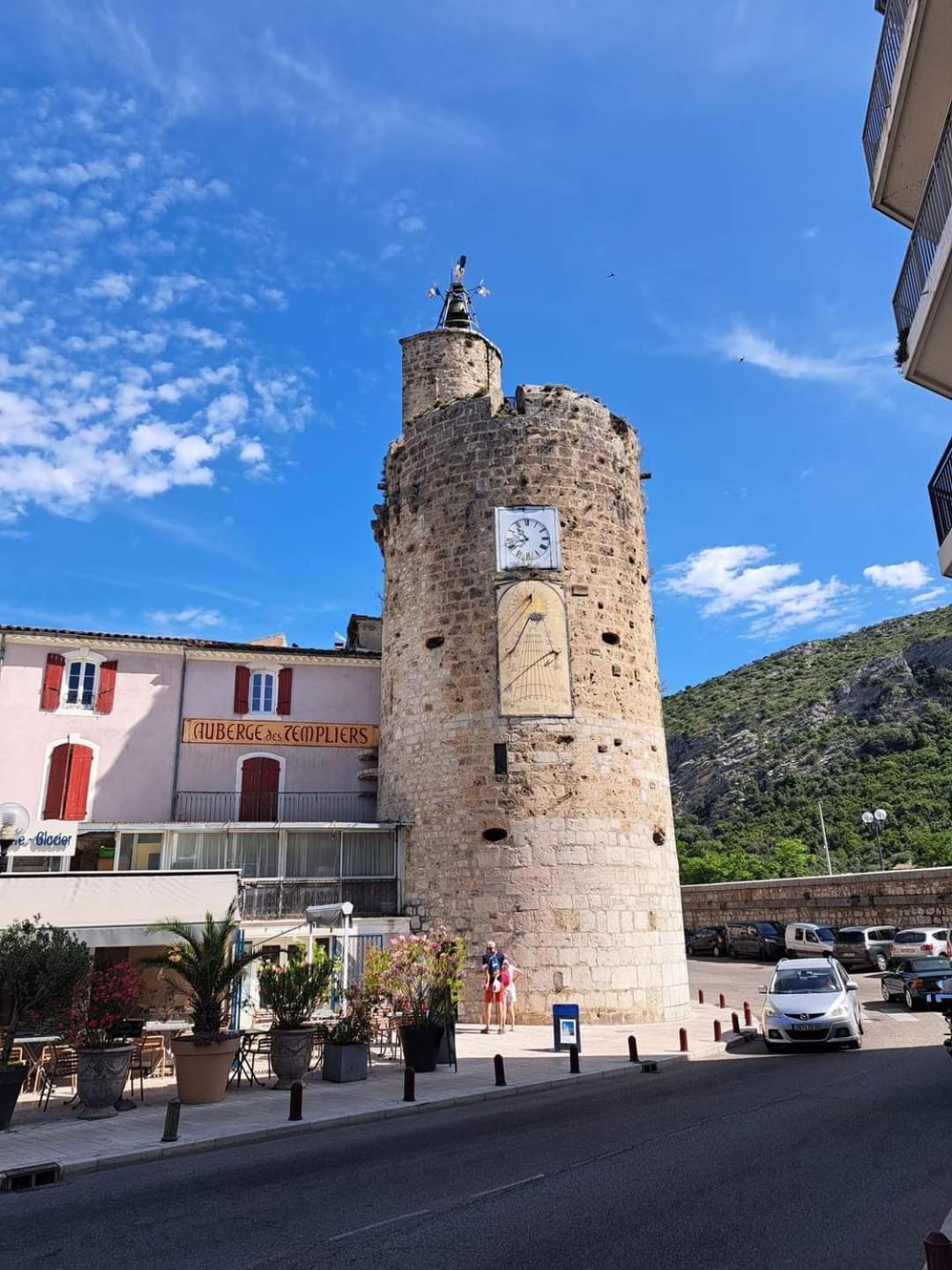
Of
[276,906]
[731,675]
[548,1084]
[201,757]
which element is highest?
[731,675]

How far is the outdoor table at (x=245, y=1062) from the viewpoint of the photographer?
38.7 ft

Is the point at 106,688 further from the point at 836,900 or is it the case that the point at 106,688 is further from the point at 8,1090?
the point at 836,900

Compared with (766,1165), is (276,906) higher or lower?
higher

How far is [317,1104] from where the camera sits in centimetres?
1025

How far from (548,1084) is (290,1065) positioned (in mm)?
3369

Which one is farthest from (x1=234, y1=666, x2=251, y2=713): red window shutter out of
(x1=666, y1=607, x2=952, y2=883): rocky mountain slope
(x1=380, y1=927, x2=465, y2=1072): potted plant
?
(x1=666, y1=607, x2=952, y2=883): rocky mountain slope

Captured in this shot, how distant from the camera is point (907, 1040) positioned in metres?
13.7

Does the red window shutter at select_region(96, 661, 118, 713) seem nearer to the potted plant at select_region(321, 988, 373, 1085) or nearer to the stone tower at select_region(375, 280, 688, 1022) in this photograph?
the stone tower at select_region(375, 280, 688, 1022)

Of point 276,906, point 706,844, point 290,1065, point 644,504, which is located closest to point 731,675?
point 706,844

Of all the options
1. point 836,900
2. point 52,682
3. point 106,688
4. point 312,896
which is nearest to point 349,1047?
point 312,896

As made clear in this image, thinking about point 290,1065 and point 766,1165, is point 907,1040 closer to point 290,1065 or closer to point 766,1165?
point 766,1165

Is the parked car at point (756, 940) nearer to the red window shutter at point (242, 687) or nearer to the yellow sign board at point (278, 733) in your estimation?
the yellow sign board at point (278, 733)

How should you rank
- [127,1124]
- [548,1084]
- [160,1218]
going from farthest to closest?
[548,1084], [127,1124], [160,1218]

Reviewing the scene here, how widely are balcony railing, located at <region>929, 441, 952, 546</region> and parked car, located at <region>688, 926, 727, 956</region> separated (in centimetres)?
2411
